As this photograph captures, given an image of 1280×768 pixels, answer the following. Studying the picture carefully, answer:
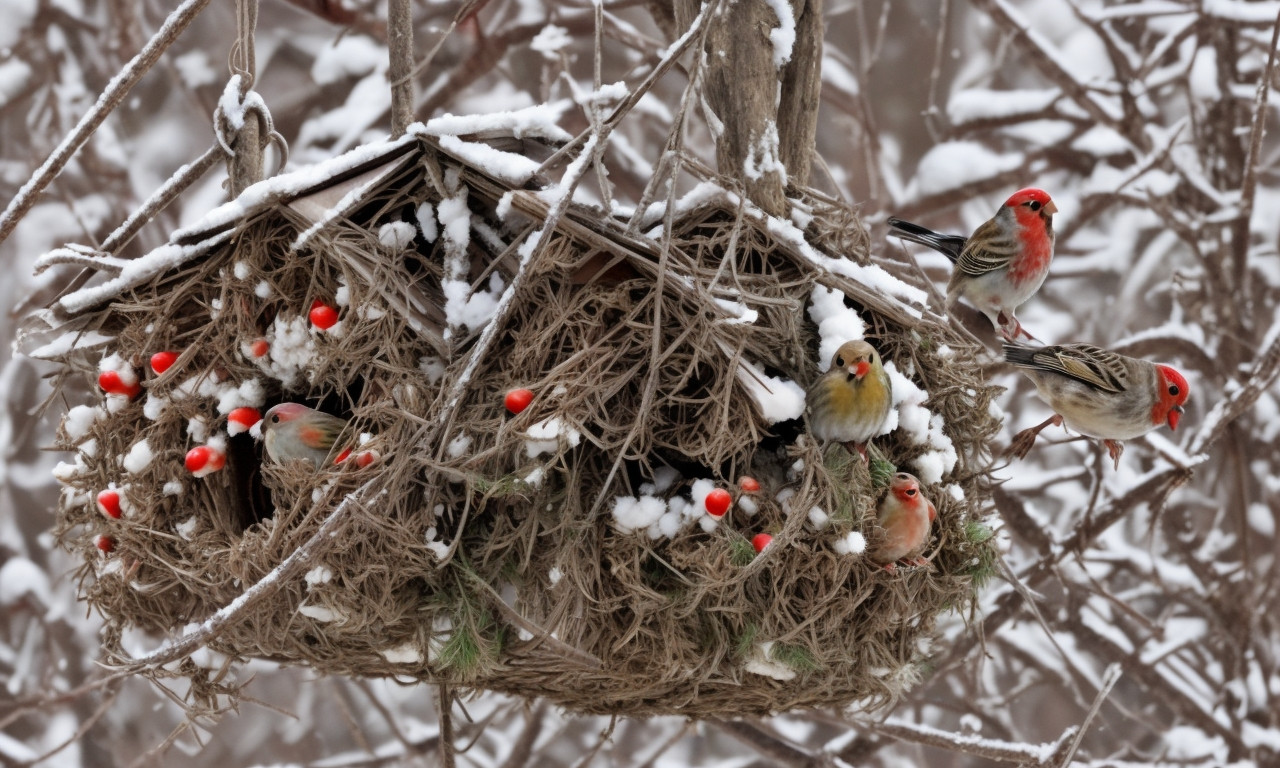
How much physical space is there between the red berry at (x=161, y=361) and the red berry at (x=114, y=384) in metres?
0.09

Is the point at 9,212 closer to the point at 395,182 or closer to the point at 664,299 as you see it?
the point at 395,182

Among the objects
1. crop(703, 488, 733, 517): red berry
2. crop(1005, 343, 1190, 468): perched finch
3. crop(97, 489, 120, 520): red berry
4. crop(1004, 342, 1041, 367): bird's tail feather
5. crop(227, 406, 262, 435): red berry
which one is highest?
crop(1004, 342, 1041, 367): bird's tail feather

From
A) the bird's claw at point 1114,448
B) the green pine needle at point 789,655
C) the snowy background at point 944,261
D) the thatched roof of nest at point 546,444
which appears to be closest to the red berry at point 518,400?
the thatched roof of nest at point 546,444

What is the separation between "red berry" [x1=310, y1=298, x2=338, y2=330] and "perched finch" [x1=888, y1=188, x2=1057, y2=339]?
1.04m

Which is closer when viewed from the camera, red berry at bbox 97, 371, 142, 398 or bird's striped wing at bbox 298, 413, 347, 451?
bird's striped wing at bbox 298, 413, 347, 451

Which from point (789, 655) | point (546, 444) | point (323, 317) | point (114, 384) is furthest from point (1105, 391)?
point (114, 384)

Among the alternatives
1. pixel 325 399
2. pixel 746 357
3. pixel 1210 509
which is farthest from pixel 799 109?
pixel 1210 509

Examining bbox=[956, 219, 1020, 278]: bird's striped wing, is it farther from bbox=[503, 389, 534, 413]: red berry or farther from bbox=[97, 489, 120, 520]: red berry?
bbox=[97, 489, 120, 520]: red berry

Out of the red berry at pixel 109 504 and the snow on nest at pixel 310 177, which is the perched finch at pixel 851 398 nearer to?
the snow on nest at pixel 310 177

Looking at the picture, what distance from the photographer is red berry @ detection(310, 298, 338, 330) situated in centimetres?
222

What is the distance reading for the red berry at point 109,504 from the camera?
2.38m

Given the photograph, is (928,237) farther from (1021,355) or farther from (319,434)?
(319,434)

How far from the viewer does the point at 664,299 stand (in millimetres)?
2057

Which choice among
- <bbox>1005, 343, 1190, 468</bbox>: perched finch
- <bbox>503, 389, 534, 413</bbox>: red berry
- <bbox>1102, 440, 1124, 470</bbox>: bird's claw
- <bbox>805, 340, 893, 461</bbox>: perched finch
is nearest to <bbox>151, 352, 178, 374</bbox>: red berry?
<bbox>503, 389, 534, 413</bbox>: red berry
